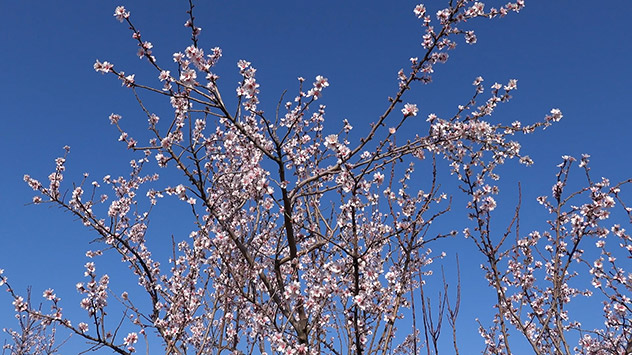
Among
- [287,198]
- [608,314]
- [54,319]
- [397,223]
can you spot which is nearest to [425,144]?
[397,223]

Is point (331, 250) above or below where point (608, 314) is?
above

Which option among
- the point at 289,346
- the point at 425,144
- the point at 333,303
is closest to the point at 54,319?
the point at 289,346

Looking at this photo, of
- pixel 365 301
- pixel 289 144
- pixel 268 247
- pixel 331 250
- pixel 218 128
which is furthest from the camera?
pixel 268 247

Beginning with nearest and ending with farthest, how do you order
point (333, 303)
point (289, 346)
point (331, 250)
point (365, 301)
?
point (365, 301) < point (289, 346) < point (333, 303) < point (331, 250)

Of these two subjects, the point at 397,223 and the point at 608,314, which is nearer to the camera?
the point at 397,223

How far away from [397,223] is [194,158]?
94.5 inches

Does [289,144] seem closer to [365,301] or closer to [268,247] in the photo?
[268,247]

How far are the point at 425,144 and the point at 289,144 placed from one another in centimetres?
202

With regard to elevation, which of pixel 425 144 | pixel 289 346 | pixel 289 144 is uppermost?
pixel 289 144

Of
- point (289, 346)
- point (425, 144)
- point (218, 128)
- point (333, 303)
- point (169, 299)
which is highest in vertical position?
point (218, 128)

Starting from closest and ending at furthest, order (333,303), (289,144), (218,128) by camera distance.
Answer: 1. (333,303)
2. (289,144)
3. (218,128)

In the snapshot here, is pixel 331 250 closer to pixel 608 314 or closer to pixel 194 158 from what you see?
pixel 194 158

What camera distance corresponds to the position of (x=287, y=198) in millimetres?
4992

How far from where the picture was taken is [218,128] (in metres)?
6.61
